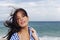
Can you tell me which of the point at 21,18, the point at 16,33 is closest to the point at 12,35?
the point at 16,33

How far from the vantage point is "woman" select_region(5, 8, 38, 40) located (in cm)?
255

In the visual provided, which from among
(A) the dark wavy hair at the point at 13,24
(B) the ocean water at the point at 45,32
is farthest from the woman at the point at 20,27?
(B) the ocean water at the point at 45,32

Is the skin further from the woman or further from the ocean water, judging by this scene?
the ocean water

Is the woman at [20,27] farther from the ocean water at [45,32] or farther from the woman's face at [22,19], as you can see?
the ocean water at [45,32]

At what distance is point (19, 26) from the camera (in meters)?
2.60

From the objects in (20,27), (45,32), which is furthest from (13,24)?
(45,32)

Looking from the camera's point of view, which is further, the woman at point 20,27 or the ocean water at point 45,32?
the ocean water at point 45,32

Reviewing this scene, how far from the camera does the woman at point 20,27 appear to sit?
8.38 feet

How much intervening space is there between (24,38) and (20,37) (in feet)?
0.16

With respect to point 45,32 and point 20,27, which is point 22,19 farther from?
point 45,32

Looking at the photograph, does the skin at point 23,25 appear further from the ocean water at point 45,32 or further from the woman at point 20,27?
the ocean water at point 45,32

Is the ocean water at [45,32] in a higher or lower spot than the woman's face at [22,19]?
lower

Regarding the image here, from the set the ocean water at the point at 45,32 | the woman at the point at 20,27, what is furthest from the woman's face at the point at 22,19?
the ocean water at the point at 45,32

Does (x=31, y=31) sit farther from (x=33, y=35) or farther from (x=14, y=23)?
(x=14, y=23)
